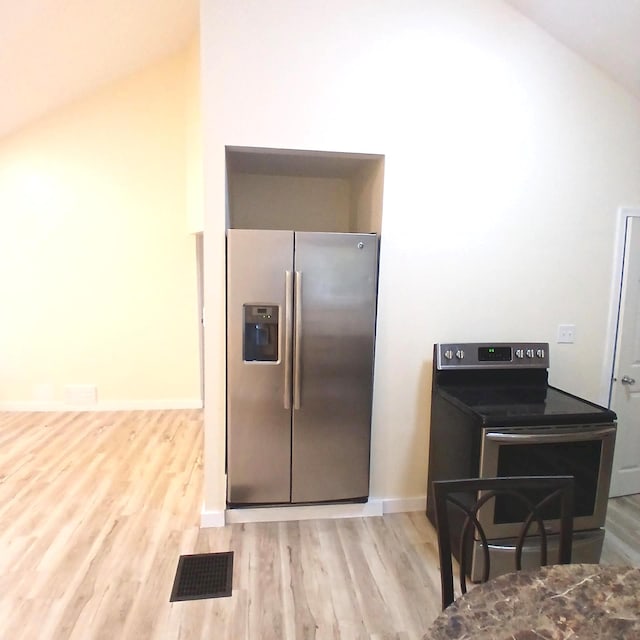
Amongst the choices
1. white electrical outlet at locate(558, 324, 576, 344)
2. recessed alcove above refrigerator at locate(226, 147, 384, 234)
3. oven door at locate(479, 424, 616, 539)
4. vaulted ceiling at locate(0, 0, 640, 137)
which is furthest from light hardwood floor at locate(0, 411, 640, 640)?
vaulted ceiling at locate(0, 0, 640, 137)

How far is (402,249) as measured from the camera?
8.08ft

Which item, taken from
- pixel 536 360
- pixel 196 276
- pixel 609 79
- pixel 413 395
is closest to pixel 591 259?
pixel 536 360

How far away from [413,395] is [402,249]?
0.90m

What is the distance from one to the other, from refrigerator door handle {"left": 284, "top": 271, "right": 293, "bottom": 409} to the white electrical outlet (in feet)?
5.62

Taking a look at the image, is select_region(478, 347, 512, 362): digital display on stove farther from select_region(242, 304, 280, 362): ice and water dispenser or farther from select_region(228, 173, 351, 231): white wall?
select_region(228, 173, 351, 231): white wall

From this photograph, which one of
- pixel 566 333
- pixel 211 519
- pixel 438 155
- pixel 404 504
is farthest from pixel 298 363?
pixel 566 333

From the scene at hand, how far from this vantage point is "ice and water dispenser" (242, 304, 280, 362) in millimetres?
2318

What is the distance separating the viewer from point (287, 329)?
2.33 metres

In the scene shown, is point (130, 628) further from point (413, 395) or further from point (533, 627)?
point (413, 395)

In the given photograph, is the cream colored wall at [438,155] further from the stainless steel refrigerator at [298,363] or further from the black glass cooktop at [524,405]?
the black glass cooktop at [524,405]

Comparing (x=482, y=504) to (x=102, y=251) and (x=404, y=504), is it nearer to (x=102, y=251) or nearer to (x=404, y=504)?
(x=404, y=504)

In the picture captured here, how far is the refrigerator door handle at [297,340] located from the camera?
2.30m

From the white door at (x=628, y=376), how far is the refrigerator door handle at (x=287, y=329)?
7.00 ft

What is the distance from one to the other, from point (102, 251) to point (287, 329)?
288cm
